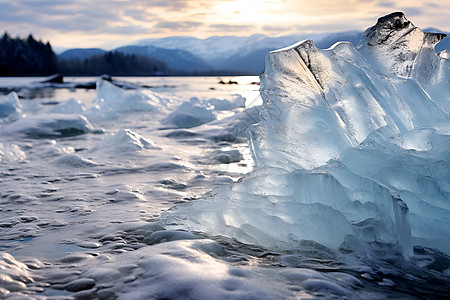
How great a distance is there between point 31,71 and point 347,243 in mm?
76428

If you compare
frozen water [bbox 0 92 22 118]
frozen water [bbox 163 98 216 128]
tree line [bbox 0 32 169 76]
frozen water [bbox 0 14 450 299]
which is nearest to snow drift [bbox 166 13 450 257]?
frozen water [bbox 0 14 450 299]

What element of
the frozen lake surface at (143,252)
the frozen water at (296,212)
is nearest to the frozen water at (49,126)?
the frozen lake surface at (143,252)

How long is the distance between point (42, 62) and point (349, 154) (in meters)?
77.7

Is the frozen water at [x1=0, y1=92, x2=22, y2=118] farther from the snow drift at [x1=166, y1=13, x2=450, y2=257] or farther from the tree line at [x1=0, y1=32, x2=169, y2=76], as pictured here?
the tree line at [x1=0, y1=32, x2=169, y2=76]

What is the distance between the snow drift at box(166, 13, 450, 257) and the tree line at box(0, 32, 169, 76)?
71370 mm

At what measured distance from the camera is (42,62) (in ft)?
233

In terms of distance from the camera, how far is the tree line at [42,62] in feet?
222

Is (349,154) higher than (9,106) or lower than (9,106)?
lower

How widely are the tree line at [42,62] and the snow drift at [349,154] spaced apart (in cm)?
7137

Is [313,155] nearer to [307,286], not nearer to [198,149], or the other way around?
[307,286]

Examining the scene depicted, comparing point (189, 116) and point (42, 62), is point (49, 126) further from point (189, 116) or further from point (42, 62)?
point (42, 62)

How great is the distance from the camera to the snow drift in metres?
2.11

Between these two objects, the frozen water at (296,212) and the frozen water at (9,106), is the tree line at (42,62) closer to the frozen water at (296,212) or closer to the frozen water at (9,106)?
the frozen water at (9,106)

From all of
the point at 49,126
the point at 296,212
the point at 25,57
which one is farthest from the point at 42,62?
the point at 296,212
